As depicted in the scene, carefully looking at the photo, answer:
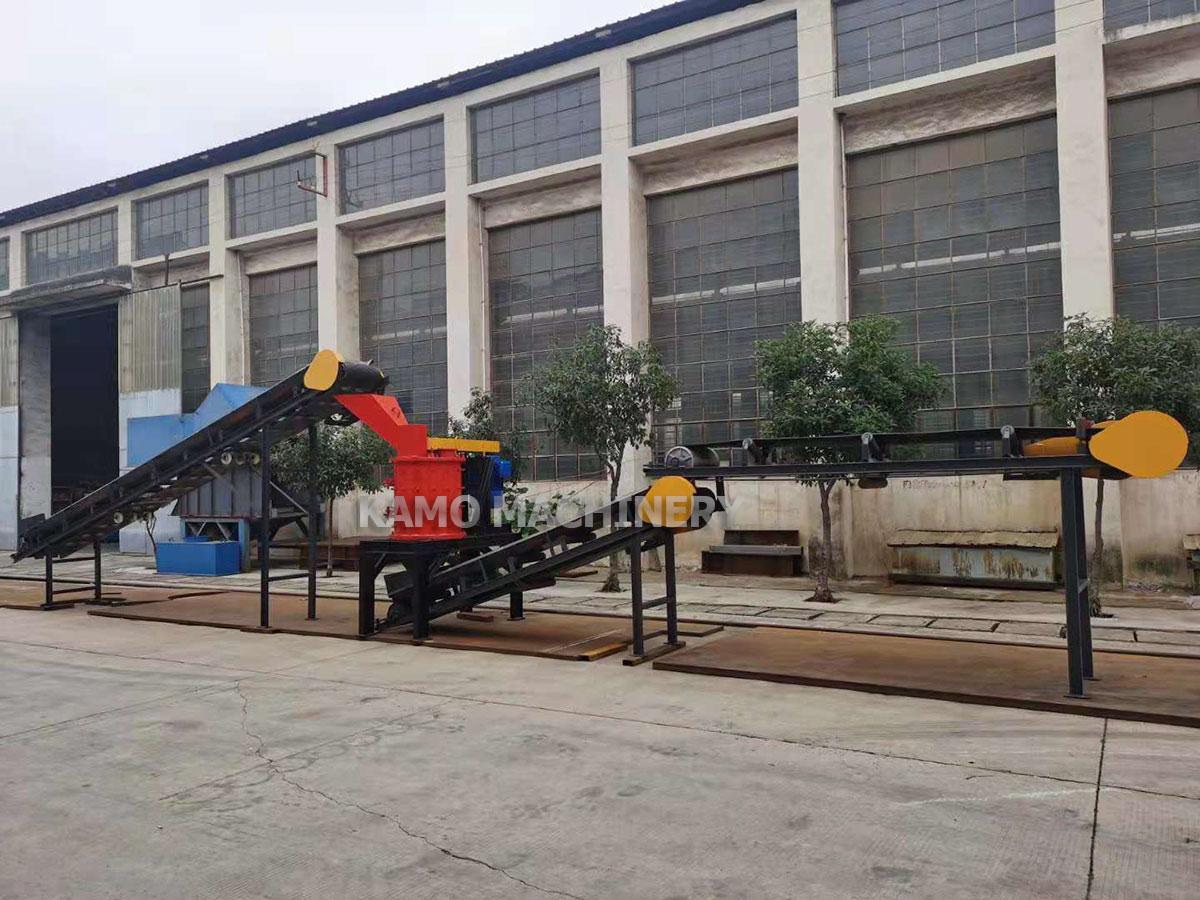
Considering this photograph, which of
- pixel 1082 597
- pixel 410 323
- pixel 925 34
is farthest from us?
pixel 410 323

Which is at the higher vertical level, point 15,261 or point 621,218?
point 15,261

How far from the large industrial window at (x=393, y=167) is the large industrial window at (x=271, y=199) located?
1313mm

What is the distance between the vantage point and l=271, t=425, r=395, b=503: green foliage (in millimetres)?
20438

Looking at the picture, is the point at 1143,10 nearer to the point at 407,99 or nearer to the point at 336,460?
the point at 407,99

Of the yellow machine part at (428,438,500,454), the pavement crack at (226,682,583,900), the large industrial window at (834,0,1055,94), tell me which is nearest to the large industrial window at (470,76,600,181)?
the large industrial window at (834,0,1055,94)

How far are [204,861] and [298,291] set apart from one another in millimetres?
25483

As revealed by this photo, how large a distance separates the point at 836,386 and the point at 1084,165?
697cm

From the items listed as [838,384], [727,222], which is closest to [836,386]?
[838,384]

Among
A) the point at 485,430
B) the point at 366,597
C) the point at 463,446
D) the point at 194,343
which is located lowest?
the point at 366,597

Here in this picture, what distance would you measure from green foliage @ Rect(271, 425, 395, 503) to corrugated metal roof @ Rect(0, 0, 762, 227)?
9.87 meters

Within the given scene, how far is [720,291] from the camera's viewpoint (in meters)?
20.7

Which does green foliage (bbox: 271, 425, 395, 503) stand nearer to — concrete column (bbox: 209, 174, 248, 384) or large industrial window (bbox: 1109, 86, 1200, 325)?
concrete column (bbox: 209, 174, 248, 384)

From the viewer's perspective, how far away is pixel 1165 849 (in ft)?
13.7

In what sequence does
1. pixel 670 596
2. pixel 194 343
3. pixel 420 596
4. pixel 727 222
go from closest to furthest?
pixel 670 596, pixel 420 596, pixel 727 222, pixel 194 343
